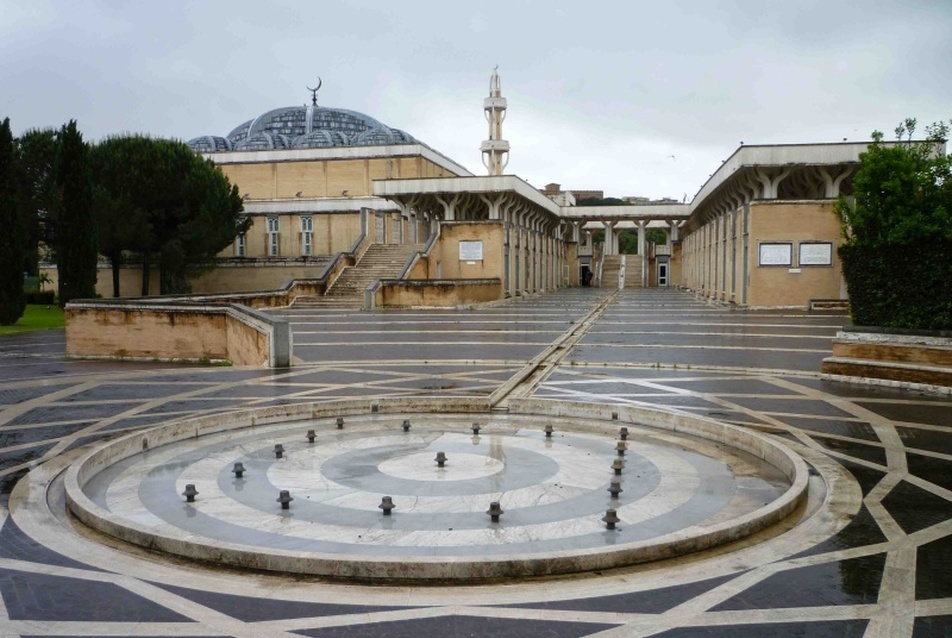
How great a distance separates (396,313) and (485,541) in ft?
88.8

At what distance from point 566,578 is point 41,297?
4959cm

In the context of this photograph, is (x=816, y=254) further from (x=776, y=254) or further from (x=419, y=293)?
(x=419, y=293)

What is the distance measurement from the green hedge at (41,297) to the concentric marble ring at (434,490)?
42497 millimetres

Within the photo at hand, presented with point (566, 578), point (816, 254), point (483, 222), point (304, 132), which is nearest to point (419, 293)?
point (483, 222)

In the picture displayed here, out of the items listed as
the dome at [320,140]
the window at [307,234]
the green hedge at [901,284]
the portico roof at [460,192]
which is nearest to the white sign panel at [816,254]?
the portico roof at [460,192]

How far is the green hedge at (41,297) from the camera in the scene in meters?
47.0

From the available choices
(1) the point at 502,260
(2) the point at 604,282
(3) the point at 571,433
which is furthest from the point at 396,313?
(2) the point at 604,282

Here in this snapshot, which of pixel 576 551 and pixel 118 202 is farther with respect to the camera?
pixel 118 202

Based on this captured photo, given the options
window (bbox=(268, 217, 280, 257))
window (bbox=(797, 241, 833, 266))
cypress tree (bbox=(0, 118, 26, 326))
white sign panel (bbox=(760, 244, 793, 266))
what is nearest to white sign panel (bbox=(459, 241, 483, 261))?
white sign panel (bbox=(760, 244, 793, 266))

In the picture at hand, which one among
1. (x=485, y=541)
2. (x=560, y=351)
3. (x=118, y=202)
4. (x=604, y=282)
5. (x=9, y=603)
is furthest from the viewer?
(x=604, y=282)

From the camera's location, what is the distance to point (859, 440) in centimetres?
971

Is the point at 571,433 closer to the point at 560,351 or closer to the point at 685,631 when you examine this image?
the point at 685,631

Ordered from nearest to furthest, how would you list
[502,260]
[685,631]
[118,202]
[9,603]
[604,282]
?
[685,631] < [9,603] < [118,202] < [502,260] < [604,282]

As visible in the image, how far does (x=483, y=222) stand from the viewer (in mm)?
42062
